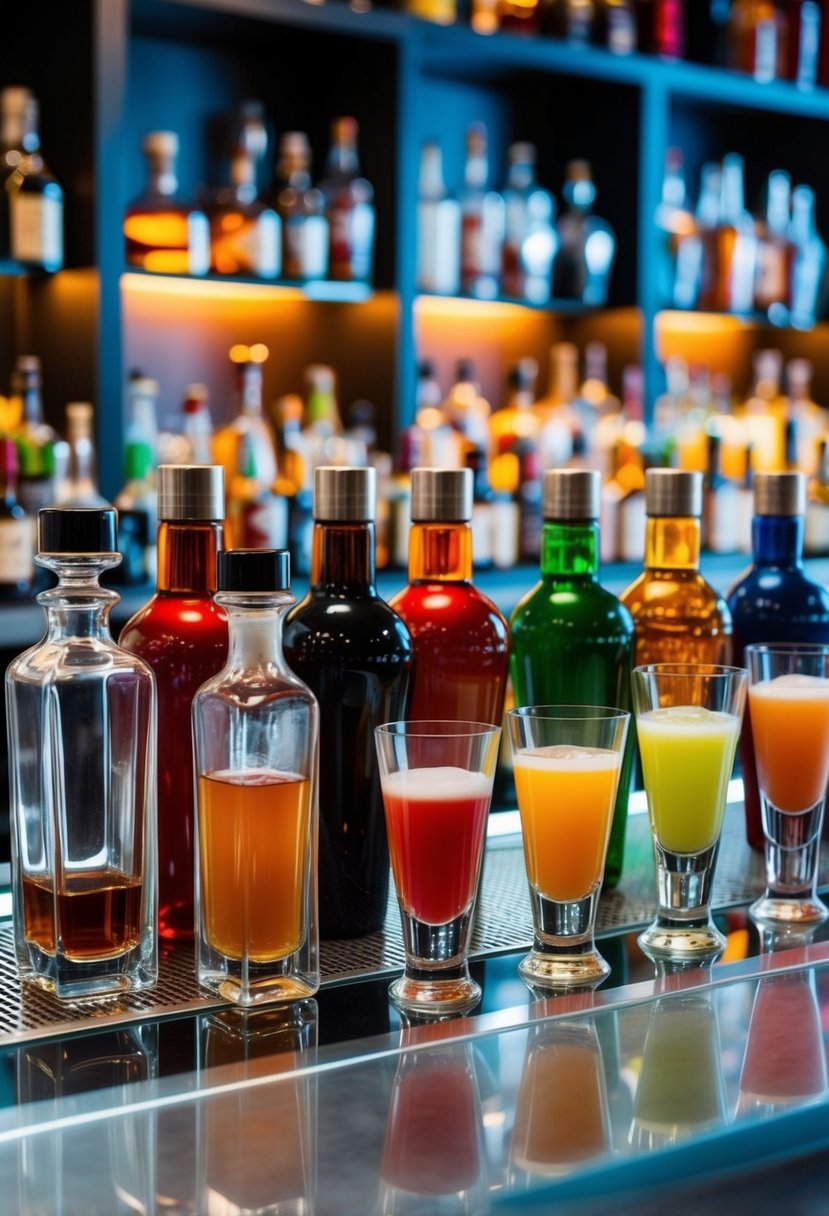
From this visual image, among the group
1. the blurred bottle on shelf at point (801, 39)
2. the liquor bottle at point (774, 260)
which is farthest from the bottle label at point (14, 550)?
the blurred bottle on shelf at point (801, 39)

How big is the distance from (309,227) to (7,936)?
2.05 metres

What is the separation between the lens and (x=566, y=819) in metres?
0.74

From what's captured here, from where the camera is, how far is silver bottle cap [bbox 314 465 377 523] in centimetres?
79

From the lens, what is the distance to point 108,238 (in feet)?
7.84

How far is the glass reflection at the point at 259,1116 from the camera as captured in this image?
53 cm

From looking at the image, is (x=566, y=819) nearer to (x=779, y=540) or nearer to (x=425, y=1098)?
(x=425, y=1098)

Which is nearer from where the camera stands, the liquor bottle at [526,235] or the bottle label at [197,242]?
the bottle label at [197,242]

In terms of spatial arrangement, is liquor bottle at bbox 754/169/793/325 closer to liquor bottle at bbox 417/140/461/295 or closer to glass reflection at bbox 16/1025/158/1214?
liquor bottle at bbox 417/140/461/295

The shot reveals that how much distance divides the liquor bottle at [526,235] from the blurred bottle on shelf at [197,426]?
0.74 m

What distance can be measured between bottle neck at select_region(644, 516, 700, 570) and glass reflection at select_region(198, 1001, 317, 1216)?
394 millimetres

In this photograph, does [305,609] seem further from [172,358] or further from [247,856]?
[172,358]

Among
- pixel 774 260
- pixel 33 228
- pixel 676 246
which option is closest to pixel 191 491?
pixel 33 228

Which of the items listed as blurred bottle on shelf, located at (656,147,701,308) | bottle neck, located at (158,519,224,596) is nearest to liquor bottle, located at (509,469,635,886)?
bottle neck, located at (158,519,224,596)

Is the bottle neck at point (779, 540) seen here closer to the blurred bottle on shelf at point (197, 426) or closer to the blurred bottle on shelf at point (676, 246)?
the blurred bottle on shelf at point (197, 426)
